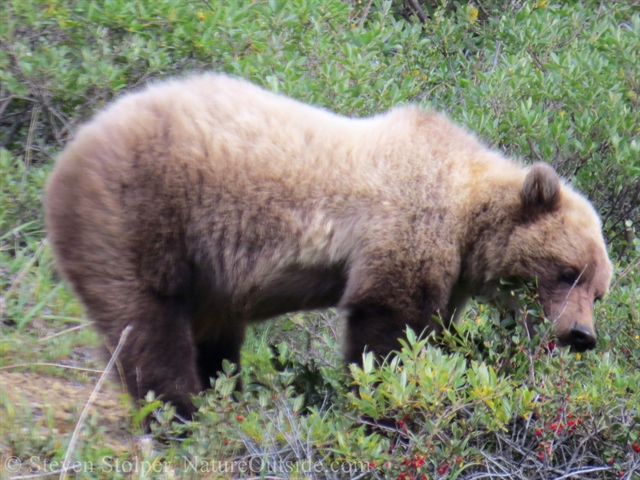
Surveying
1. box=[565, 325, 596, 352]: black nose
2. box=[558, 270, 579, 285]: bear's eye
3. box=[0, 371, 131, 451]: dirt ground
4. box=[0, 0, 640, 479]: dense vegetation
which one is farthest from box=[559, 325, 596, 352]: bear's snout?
box=[0, 371, 131, 451]: dirt ground

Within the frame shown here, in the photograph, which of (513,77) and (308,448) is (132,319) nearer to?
(308,448)

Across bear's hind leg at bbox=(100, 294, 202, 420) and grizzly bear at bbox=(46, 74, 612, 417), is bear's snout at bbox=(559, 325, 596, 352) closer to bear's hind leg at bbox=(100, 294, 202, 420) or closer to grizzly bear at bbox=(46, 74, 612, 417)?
grizzly bear at bbox=(46, 74, 612, 417)

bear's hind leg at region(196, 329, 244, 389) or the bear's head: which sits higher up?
the bear's head

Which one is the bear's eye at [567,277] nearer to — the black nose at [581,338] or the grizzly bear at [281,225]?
the grizzly bear at [281,225]

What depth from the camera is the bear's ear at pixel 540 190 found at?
459cm

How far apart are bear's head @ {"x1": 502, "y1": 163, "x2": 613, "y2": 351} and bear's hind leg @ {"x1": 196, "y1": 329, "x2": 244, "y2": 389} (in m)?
1.76

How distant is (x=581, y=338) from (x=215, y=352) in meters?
2.21

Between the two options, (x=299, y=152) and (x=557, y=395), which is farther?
(x=299, y=152)

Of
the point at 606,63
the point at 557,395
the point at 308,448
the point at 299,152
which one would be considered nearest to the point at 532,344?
the point at 557,395

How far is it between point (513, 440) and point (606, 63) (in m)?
4.44

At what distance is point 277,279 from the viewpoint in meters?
4.64

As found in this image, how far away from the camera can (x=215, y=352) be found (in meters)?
5.21

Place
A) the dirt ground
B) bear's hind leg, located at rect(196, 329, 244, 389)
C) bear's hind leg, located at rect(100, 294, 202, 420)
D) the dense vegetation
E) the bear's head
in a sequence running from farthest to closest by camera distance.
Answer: bear's hind leg, located at rect(196, 329, 244, 389)
the bear's head
bear's hind leg, located at rect(100, 294, 202, 420)
the dirt ground
the dense vegetation

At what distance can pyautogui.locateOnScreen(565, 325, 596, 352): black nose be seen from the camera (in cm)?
452
